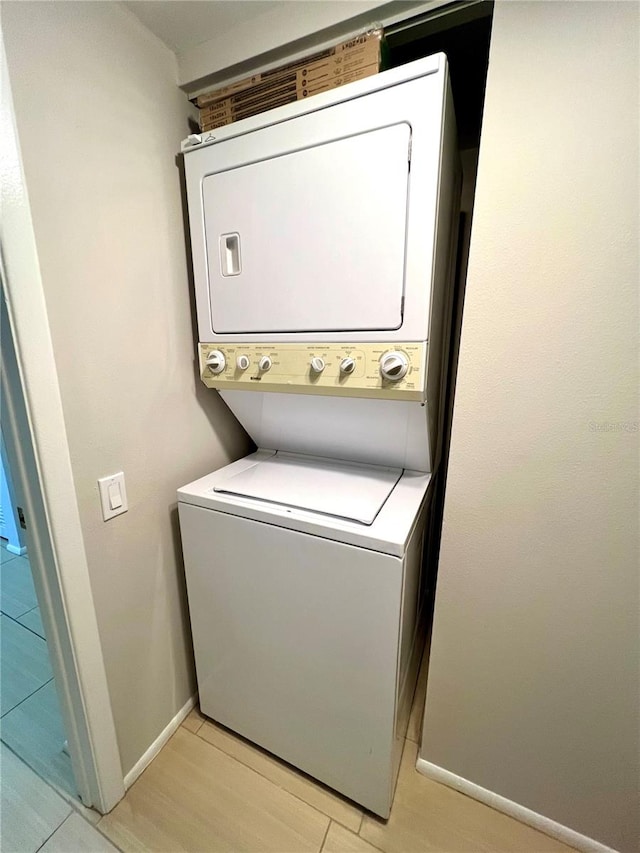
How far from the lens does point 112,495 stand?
1.15 meters

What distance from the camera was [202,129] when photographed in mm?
1261

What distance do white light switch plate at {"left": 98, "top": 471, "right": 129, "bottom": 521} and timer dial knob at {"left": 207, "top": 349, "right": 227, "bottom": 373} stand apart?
474mm

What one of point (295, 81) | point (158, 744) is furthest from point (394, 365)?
point (158, 744)

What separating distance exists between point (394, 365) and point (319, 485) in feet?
1.76

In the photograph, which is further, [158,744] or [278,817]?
[158,744]

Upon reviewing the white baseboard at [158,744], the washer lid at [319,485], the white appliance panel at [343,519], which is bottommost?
the white baseboard at [158,744]

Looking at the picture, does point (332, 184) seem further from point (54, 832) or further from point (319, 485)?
point (54, 832)

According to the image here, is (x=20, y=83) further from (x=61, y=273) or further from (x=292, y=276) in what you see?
(x=292, y=276)

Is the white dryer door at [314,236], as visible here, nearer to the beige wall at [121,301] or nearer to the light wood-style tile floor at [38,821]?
the beige wall at [121,301]

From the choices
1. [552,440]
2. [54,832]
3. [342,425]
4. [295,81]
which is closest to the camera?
[552,440]

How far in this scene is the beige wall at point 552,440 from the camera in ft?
2.69

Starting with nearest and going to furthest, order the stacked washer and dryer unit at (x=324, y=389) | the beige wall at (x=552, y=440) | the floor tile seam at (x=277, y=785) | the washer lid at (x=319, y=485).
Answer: the beige wall at (x=552, y=440) → the stacked washer and dryer unit at (x=324, y=389) → the washer lid at (x=319, y=485) → the floor tile seam at (x=277, y=785)

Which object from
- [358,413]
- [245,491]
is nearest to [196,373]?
[245,491]

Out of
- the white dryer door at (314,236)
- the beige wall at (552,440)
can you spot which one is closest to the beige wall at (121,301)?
the white dryer door at (314,236)
